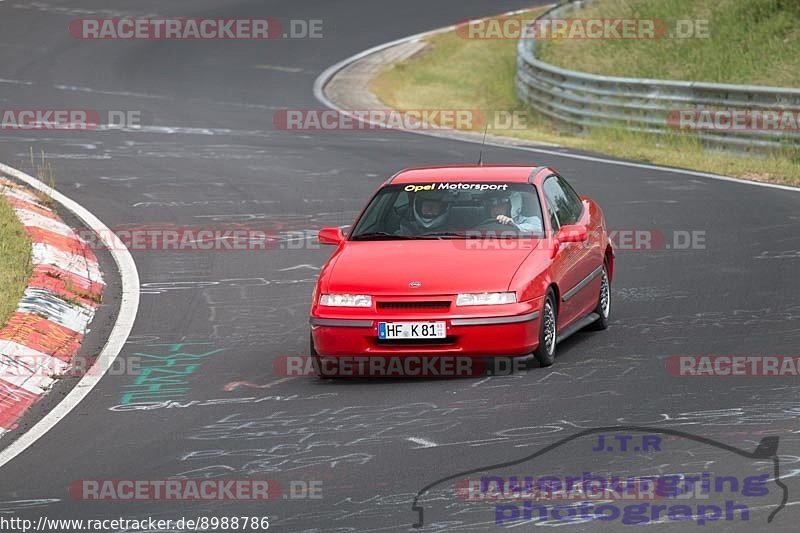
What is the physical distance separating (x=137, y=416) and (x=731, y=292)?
19.0ft

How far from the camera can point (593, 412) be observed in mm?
9195

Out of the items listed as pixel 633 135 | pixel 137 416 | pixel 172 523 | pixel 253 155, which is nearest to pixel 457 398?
pixel 137 416

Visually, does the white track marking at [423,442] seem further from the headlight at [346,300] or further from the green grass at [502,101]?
the green grass at [502,101]

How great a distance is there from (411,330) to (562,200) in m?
2.52

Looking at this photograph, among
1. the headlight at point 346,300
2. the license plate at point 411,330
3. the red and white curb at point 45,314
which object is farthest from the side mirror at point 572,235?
the red and white curb at point 45,314

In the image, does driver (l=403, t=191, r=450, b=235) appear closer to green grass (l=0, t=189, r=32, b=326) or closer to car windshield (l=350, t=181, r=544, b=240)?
car windshield (l=350, t=181, r=544, b=240)

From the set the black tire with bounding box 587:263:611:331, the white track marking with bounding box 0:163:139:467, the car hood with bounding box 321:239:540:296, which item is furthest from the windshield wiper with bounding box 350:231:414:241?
the white track marking with bounding box 0:163:139:467

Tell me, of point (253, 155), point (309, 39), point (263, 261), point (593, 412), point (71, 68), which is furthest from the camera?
point (309, 39)

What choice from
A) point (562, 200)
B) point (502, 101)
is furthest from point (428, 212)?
point (502, 101)

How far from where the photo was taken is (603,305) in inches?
483

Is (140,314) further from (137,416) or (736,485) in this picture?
(736,485)

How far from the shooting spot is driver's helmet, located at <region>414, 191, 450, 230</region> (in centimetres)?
1149

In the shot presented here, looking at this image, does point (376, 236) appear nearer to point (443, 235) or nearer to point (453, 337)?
point (443, 235)

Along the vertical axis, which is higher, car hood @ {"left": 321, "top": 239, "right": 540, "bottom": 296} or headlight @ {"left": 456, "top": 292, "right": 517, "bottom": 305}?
car hood @ {"left": 321, "top": 239, "right": 540, "bottom": 296}
